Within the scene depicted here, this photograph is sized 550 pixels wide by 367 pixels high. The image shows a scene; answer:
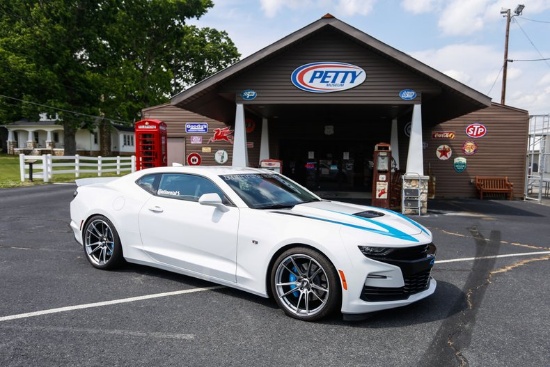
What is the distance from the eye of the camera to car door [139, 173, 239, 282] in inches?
164

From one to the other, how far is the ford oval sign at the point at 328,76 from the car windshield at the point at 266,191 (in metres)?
6.71

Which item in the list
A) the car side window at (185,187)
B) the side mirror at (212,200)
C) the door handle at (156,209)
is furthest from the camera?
the door handle at (156,209)

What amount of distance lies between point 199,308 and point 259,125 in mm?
14760

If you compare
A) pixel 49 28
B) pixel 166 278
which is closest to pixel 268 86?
pixel 166 278

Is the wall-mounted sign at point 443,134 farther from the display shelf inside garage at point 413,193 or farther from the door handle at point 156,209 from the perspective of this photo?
the door handle at point 156,209

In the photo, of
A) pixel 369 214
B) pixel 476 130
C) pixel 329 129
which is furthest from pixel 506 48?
pixel 369 214

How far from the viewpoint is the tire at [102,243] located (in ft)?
16.7

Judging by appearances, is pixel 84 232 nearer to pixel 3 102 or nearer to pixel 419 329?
pixel 419 329

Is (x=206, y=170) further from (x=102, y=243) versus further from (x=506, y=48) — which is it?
(x=506, y=48)

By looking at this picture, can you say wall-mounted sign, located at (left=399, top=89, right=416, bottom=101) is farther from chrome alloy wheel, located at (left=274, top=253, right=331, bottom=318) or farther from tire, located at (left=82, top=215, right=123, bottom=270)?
tire, located at (left=82, top=215, right=123, bottom=270)

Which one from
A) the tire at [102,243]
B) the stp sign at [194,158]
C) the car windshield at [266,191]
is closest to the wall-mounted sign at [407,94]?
the car windshield at [266,191]

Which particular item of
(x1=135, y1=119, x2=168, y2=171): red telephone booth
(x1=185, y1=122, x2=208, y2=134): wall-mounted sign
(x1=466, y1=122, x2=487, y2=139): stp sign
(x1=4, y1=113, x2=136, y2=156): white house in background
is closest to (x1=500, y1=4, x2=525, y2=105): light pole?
(x1=466, y1=122, x2=487, y2=139): stp sign

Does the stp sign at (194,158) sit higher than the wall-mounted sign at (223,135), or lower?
lower

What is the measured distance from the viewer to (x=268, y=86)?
11664 mm
